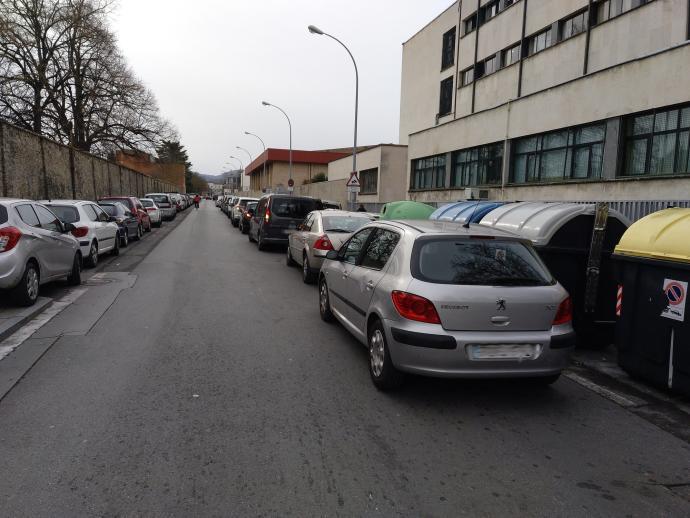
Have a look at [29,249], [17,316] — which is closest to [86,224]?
[29,249]

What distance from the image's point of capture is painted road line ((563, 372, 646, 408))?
15.4 feet

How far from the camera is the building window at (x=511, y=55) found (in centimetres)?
2676

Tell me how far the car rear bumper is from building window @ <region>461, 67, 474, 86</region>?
1174 inches

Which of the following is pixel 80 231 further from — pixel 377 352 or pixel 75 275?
pixel 377 352

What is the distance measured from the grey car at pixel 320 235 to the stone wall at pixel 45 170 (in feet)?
32.9

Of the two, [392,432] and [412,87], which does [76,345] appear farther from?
[412,87]

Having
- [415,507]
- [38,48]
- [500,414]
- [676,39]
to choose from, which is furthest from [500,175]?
[38,48]

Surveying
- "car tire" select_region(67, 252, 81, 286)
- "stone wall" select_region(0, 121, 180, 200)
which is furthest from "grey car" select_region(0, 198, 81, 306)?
"stone wall" select_region(0, 121, 180, 200)

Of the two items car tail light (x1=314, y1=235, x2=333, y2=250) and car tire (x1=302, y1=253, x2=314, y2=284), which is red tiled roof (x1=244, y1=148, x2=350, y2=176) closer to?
car tire (x1=302, y1=253, x2=314, y2=284)

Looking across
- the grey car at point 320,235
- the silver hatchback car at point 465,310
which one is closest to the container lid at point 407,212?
the grey car at point 320,235

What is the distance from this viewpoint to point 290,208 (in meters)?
15.8

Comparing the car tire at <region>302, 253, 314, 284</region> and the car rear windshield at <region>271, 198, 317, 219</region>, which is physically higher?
the car rear windshield at <region>271, 198, 317, 219</region>

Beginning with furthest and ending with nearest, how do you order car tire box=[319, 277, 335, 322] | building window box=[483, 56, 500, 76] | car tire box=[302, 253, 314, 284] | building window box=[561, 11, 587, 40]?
1. building window box=[483, 56, 500, 76]
2. building window box=[561, 11, 587, 40]
3. car tire box=[302, 253, 314, 284]
4. car tire box=[319, 277, 335, 322]

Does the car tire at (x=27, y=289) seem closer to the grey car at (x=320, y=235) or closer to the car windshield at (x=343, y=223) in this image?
the grey car at (x=320, y=235)
